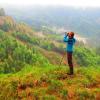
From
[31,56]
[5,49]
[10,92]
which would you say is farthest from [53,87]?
[5,49]

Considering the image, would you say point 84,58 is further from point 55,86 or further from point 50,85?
point 55,86

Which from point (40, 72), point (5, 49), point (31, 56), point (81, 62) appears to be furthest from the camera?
point (81, 62)

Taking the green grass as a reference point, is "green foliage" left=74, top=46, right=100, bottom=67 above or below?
below

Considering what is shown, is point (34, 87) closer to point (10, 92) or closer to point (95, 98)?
point (10, 92)

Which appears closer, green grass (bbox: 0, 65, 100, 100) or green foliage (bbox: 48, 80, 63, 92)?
green grass (bbox: 0, 65, 100, 100)

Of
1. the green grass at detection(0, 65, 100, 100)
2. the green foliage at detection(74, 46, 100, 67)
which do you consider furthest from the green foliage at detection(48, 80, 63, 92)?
the green foliage at detection(74, 46, 100, 67)

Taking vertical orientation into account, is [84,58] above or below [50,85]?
below

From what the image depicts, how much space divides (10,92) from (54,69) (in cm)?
381

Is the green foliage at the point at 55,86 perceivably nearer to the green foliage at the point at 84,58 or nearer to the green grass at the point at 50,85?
the green grass at the point at 50,85

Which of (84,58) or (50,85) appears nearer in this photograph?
(50,85)

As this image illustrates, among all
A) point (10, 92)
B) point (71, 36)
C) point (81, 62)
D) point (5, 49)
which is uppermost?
point (71, 36)

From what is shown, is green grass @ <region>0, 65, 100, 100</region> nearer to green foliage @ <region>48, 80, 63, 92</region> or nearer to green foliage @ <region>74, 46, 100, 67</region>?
green foliage @ <region>48, 80, 63, 92</region>

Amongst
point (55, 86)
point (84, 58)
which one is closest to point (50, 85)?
point (55, 86)

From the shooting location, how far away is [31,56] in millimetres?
120938
